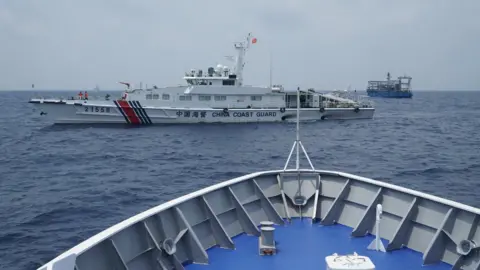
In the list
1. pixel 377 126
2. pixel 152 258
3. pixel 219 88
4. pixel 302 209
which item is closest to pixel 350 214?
pixel 302 209

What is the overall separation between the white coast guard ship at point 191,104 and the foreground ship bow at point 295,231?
33966mm

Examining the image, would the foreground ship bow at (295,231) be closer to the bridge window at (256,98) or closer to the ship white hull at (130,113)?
the ship white hull at (130,113)

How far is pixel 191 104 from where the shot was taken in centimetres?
4203

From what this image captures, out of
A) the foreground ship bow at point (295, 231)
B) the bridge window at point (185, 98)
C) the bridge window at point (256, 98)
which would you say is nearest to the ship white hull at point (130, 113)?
the bridge window at point (185, 98)

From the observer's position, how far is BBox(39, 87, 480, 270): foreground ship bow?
5.57 metres

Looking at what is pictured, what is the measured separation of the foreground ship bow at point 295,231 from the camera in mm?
5566

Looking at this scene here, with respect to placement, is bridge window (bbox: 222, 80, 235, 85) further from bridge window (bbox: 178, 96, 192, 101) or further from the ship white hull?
bridge window (bbox: 178, 96, 192, 101)

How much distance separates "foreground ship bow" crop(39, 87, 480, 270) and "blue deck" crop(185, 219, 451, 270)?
0.01 metres

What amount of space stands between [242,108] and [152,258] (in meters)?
37.6

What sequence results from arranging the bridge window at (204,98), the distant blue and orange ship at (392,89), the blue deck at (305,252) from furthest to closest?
the distant blue and orange ship at (392,89)
the bridge window at (204,98)
the blue deck at (305,252)

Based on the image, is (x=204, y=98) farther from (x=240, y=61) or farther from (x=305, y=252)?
(x=305, y=252)

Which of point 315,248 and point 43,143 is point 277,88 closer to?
point 43,143

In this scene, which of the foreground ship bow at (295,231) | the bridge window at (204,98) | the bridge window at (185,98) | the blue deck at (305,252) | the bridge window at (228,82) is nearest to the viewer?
the foreground ship bow at (295,231)

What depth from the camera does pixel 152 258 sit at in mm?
5656
